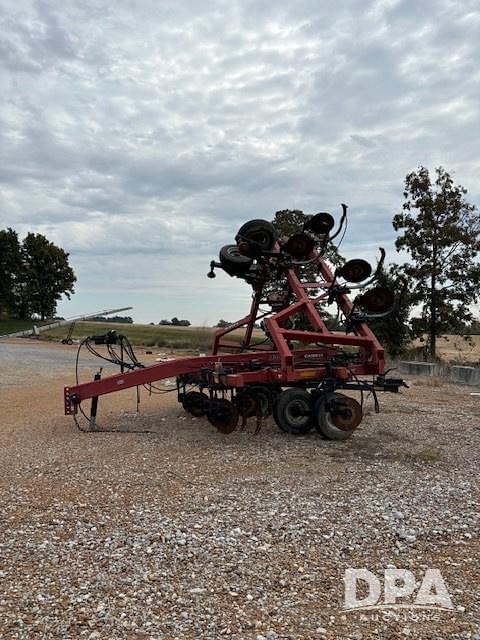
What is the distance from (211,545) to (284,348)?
3.81 meters

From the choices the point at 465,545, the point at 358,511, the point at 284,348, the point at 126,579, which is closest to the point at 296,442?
the point at 284,348

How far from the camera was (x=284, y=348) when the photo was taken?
24.3ft

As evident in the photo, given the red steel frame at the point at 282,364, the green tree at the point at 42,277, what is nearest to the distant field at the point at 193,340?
the green tree at the point at 42,277

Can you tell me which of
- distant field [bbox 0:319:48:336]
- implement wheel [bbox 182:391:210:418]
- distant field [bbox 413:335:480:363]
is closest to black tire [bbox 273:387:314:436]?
implement wheel [bbox 182:391:210:418]

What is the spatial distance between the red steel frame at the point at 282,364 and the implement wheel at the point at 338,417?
37cm

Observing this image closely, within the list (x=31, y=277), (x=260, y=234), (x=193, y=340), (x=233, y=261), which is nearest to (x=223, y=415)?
(x=233, y=261)

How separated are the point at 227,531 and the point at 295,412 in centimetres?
354

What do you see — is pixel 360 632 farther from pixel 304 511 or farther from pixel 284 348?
pixel 284 348

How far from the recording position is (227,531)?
13.7 feet

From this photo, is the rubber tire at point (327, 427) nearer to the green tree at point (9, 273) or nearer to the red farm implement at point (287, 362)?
the red farm implement at point (287, 362)

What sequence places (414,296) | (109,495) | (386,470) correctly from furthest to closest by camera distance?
(414,296), (386,470), (109,495)

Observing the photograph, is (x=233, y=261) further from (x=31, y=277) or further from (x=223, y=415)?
(x=31, y=277)

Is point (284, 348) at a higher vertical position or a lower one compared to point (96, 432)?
higher

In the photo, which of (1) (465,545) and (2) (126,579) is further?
(1) (465,545)
